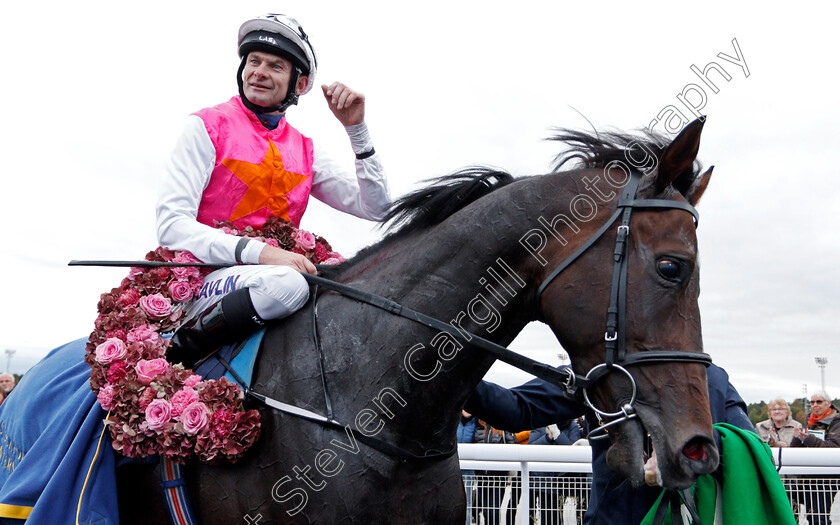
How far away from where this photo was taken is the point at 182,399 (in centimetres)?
241

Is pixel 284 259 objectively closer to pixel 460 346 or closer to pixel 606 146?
pixel 460 346

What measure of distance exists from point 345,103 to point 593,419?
1.88m

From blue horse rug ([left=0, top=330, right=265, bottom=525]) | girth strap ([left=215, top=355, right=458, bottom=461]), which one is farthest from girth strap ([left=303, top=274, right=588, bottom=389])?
blue horse rug ([left=0, top=330, right=265, bottom=525])

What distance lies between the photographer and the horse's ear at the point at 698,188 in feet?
8.07

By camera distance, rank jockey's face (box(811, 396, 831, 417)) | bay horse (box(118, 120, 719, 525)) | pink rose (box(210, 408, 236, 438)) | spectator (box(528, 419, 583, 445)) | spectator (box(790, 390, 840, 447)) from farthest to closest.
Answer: jockey's face (box(811, 396, 831, 417))
spectator (box(528, 419, 583, 445))
spectator (box(790, 390, 840, 447))
pink rose (box(210, 408, 236, 438))
bay horse (box(118, 120, 719, 525))

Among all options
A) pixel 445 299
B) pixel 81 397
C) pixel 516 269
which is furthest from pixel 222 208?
pixel 516 269

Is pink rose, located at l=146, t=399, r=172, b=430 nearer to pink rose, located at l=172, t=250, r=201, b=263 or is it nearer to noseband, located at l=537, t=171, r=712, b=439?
pink rose, located at l=172, t=250, r=201, b=263

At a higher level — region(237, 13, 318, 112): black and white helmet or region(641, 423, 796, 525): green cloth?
region(237, 13, 318, 112): black and white helmet

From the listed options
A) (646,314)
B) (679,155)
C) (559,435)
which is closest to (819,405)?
(559,435)

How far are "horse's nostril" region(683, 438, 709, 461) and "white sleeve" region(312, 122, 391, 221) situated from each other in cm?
191

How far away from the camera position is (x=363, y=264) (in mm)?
2723

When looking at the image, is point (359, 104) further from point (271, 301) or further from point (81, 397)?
point (81, 397)

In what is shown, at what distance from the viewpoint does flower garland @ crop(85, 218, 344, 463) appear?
2307 mm

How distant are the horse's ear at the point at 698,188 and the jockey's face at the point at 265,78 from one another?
1.94 m
